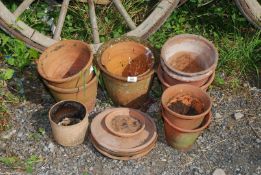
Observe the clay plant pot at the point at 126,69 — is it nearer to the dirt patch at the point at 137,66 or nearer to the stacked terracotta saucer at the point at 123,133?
the dirt patch at the point at 137,66

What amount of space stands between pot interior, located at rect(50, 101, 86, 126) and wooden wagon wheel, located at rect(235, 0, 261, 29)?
57.3 inches

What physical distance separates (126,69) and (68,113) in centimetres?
59

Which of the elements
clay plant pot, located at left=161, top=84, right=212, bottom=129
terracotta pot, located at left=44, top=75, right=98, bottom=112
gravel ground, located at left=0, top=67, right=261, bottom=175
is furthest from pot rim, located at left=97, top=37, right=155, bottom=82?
gravel ground, located at left=0, top=67, right=261, bottom=175

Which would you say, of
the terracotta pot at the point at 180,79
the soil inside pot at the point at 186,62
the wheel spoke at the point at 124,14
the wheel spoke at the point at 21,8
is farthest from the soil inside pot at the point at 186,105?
the wheel spoke at the point at 21,8

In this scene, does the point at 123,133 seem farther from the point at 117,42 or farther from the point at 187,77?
the point at 117,42

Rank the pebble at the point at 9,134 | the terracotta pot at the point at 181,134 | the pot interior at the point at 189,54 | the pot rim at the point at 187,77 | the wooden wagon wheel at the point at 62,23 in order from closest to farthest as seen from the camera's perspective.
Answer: the terracotta pot at the point at 181,134 → the pot rim at the point at 187,77 → the pebble at the point at 9,134 → the pot interior at the point at 189,54 → the wooden wagon wheel at the point at 62,23

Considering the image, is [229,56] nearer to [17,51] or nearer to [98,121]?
[98,121]

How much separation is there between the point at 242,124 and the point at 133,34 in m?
1.09

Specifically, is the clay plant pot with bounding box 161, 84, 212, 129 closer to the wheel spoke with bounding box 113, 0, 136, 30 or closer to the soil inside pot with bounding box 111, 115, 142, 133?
the soil inside pot with bounding box 111, 115, 142, 133

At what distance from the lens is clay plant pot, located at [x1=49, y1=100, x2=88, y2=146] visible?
335 centimetres

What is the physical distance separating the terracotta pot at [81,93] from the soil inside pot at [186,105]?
0.57 metres

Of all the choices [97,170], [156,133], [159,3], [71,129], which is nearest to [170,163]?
[156,133]

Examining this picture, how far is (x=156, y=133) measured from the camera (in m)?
3.43

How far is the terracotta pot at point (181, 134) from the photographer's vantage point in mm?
3307
